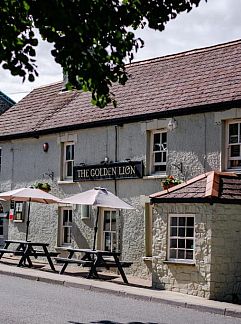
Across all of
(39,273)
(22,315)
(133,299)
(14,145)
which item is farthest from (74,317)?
(14,145)

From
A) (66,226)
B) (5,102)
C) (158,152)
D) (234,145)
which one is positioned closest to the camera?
(234,145)

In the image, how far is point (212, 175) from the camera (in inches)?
663

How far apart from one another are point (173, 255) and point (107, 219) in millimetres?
4792

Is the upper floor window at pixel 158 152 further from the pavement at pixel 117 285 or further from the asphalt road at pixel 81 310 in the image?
the asphalt road at pixel 81 310

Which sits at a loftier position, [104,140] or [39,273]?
[104,140]

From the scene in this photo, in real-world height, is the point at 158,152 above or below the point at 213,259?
above

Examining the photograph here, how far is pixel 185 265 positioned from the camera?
16.2 metres

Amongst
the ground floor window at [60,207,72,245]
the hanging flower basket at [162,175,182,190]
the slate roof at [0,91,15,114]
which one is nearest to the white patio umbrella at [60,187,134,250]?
the hanging flower basket at [162,175,182,190]

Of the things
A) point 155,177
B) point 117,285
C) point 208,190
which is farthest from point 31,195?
point 208,190

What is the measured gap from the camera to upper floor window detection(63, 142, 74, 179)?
915 inches

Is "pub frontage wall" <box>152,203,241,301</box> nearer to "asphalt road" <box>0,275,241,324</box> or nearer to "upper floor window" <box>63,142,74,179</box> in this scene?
"asphalt road" <box>0,275,241,324</box>

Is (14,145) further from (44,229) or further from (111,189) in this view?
(111,189)

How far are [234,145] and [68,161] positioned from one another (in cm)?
717

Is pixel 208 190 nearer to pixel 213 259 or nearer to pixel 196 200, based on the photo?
pixel 196 200
